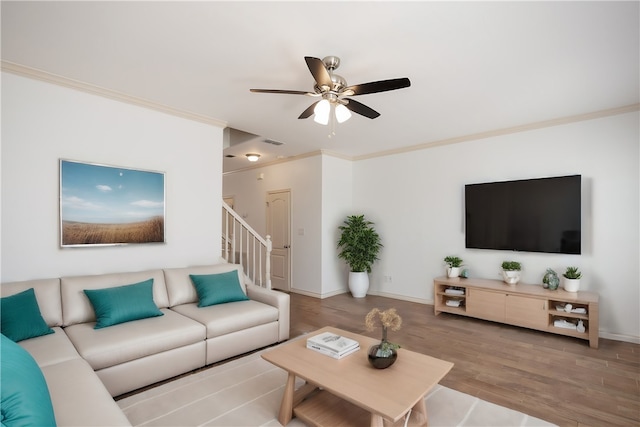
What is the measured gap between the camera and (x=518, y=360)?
3096mm

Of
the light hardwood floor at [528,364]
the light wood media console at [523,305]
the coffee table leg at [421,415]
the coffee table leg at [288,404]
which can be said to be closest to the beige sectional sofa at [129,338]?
the light hardwood floor at [528,364]

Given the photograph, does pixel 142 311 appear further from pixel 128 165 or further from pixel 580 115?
pixel 580 115

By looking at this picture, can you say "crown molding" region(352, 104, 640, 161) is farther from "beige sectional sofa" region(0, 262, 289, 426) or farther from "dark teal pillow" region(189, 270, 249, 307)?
"dark teal pillow" region(189, 270, 249, 307)

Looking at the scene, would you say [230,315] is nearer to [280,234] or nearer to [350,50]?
[350,50]

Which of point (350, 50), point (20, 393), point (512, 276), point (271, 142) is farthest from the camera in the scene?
point (271, 142)

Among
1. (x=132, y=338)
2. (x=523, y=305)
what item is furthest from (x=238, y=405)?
(x=523, y=305)

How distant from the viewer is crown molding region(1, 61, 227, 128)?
2.78 m

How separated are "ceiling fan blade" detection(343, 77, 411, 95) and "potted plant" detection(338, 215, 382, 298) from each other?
336cm

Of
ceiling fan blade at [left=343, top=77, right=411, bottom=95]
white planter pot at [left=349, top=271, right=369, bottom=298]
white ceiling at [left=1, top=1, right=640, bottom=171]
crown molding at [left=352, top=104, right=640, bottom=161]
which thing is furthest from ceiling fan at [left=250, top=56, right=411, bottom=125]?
white planter pot at [left=349, top=271, right=369, bottom=298]

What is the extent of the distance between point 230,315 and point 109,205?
5.50 feet

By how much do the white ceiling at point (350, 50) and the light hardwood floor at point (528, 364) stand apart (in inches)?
104

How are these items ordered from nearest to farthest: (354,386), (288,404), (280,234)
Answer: (354,386) < (288,404) < (280,234)

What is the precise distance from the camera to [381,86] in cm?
238

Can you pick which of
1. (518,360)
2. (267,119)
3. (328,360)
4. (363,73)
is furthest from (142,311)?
(518,360)
